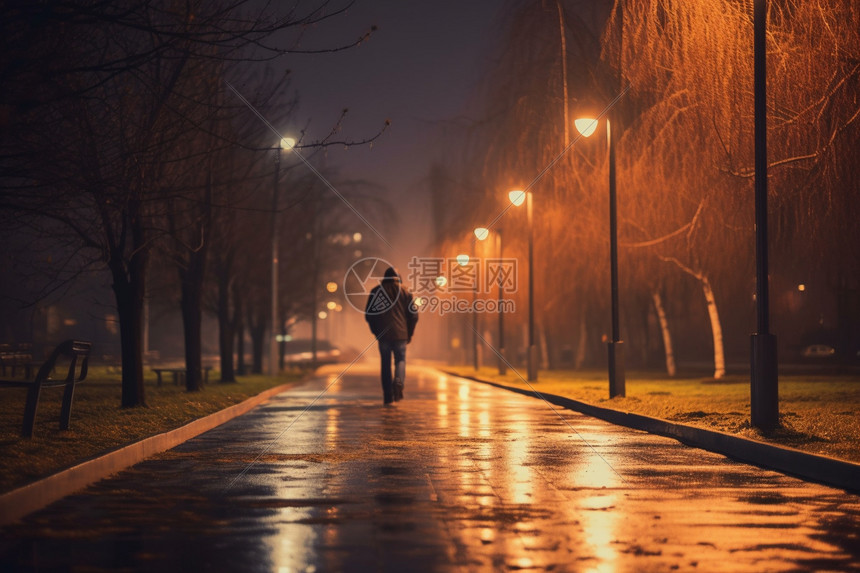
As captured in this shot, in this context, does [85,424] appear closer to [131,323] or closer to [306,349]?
[131,323]

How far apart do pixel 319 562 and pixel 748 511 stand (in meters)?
3.62

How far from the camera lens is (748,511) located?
844 centimetres

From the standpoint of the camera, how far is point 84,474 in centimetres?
987

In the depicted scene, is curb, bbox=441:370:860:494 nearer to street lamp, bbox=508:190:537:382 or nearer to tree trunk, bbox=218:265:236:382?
street lamp, bbox=508:190:537:382

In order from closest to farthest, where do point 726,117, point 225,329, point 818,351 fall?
point 726,117
point 225,329
point 818,351

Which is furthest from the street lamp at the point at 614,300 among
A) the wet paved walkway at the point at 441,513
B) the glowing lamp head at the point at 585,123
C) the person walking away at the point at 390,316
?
the wet paved walkway at the point at 441,513

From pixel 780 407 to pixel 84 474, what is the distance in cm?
1268

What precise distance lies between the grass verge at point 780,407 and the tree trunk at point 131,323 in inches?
329

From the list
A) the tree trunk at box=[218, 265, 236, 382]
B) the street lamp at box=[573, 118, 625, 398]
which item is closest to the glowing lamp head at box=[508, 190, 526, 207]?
the tree trunk at box=[218, 265, 236, 382]

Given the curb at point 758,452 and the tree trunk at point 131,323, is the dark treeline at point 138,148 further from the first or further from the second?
the curb at point 758,452

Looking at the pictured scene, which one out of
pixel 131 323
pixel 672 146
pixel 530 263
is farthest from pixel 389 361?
pixel 530 263

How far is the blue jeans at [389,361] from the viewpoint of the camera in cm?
2084

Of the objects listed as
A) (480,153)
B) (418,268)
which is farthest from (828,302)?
(480,153)

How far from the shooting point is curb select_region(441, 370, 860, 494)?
398 inches
